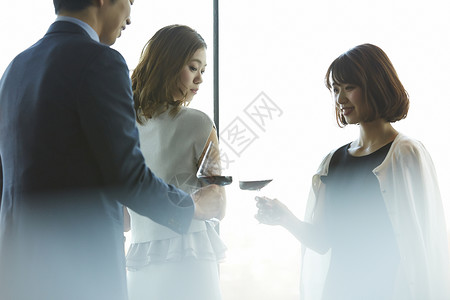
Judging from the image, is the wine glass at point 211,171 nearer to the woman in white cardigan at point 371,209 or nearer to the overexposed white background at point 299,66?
the woman in white cardigan at point 371,209

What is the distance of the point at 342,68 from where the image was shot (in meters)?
1.64

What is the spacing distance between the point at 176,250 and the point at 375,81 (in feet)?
2.93

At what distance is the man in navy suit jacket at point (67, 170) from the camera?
37.4 inches

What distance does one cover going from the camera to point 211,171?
1.27 metres

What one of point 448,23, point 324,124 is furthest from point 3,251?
point 448,23

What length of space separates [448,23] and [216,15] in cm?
158

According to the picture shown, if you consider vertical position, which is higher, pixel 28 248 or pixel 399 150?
pixel 399 150

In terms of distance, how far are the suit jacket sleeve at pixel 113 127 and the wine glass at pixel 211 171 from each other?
0.89 feet

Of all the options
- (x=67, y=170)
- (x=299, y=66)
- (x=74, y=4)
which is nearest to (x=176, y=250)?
(x=67, y=170)

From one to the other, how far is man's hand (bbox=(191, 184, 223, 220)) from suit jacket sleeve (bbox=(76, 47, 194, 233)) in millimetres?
231

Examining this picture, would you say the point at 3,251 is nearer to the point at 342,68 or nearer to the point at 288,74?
the point at 342,68

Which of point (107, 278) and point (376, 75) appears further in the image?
point (376, 75)

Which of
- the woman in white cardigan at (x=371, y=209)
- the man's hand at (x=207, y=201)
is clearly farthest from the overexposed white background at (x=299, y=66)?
the man's hand at (x=207, y=201)

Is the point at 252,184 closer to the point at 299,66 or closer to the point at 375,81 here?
the point at 375,81
